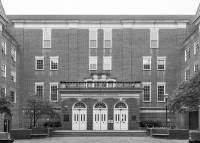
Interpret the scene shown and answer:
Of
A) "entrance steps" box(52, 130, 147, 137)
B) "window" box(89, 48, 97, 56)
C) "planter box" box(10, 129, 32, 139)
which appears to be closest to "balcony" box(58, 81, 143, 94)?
"entrance steps" box(52, 130, 147, 137)

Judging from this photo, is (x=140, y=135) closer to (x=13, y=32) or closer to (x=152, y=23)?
(x=152, y=23)

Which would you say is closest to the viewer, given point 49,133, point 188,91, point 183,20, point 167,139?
point 188,91

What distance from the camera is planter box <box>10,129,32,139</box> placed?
115 ft

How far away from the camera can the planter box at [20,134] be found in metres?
35.2

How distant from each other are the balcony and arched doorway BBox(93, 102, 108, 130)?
1.76 meters

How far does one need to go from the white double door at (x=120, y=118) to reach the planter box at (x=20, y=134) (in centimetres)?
1289

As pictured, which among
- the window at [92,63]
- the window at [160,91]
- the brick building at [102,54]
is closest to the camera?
the brick building at [102,54]

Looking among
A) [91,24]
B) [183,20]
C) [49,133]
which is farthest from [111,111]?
[183,20]

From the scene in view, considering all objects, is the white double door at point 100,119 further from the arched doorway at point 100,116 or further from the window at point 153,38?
the window at point 153,38

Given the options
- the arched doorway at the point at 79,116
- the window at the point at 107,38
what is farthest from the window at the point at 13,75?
the window at the point at 107,38

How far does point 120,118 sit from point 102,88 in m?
4.12

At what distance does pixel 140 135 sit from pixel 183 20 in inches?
724

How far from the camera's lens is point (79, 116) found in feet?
149

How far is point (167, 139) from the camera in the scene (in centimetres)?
3491
